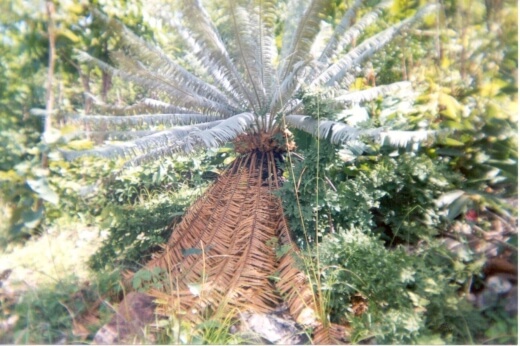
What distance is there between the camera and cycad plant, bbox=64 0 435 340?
4.59 feet

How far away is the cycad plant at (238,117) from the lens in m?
1.40

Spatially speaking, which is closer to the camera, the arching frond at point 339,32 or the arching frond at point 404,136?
the arching frond at point 404,136

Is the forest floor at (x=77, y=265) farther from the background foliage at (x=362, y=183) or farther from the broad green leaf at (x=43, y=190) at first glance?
the broad green leaf at (x=43, y=190)

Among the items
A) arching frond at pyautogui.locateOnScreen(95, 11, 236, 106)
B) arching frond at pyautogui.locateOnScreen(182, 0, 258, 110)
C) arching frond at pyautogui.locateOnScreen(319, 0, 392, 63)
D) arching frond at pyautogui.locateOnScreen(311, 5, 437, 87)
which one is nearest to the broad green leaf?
arching frond at pyautogui.locateOnScreen(95, 11, 236, 106)

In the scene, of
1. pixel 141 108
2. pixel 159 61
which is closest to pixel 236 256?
pixel 141 108

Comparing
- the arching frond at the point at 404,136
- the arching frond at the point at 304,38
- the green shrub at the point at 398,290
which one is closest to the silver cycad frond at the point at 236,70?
the arching frond at the point at 304,38

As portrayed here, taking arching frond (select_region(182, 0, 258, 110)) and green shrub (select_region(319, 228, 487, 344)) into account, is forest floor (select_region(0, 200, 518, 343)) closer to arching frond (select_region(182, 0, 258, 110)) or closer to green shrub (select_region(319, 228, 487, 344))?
green shrub (select_region(319, 228, 487, 344))

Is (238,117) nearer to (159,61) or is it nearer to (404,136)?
(159,61)

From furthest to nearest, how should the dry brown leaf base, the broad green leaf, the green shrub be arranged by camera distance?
the broad green leaf → the dry brown leaf base → the green shrub

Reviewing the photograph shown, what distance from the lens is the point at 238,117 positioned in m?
1.56

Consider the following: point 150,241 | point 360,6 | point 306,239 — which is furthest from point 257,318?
point 360,6

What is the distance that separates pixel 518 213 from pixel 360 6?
1.00 m

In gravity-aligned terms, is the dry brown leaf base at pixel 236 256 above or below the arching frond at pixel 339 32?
below

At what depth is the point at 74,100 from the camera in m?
1.66
